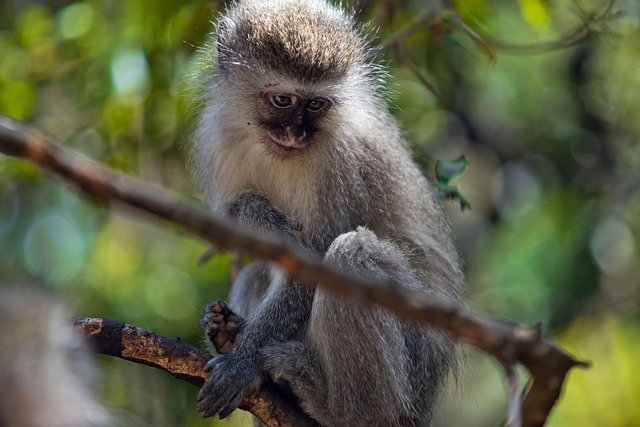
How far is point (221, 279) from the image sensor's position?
9844mm

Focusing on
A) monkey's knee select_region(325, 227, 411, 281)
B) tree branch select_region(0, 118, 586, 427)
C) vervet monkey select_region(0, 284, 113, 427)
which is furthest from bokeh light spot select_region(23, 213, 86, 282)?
tree branch select_region(0, 118, 586, 427)

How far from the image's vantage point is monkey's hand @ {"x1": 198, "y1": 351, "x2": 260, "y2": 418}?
5.79 metres

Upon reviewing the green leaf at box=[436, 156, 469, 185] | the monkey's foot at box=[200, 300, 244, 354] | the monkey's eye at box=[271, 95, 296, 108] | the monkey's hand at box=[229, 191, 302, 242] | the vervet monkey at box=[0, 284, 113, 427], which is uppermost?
the vervet monkey at box=[0, 284, 113, 427]

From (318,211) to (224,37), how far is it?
1.62 m

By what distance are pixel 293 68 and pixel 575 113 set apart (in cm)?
560

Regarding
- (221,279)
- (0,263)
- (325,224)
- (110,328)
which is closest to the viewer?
(0,263)

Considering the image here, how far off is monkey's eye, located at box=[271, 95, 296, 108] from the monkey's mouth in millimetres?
237

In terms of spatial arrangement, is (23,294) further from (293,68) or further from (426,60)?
(426,60)

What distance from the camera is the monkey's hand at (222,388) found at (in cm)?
579

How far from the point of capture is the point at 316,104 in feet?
22.5

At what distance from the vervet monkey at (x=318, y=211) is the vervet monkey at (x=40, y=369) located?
5.32 feet

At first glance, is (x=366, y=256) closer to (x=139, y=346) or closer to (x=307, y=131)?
(x=307, y=131)

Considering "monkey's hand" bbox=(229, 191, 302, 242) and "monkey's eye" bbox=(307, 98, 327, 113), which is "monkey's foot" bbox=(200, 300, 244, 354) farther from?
"monkey's eye" bbox=(307, 98, 327, 113)

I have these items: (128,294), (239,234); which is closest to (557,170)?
(128,294)
